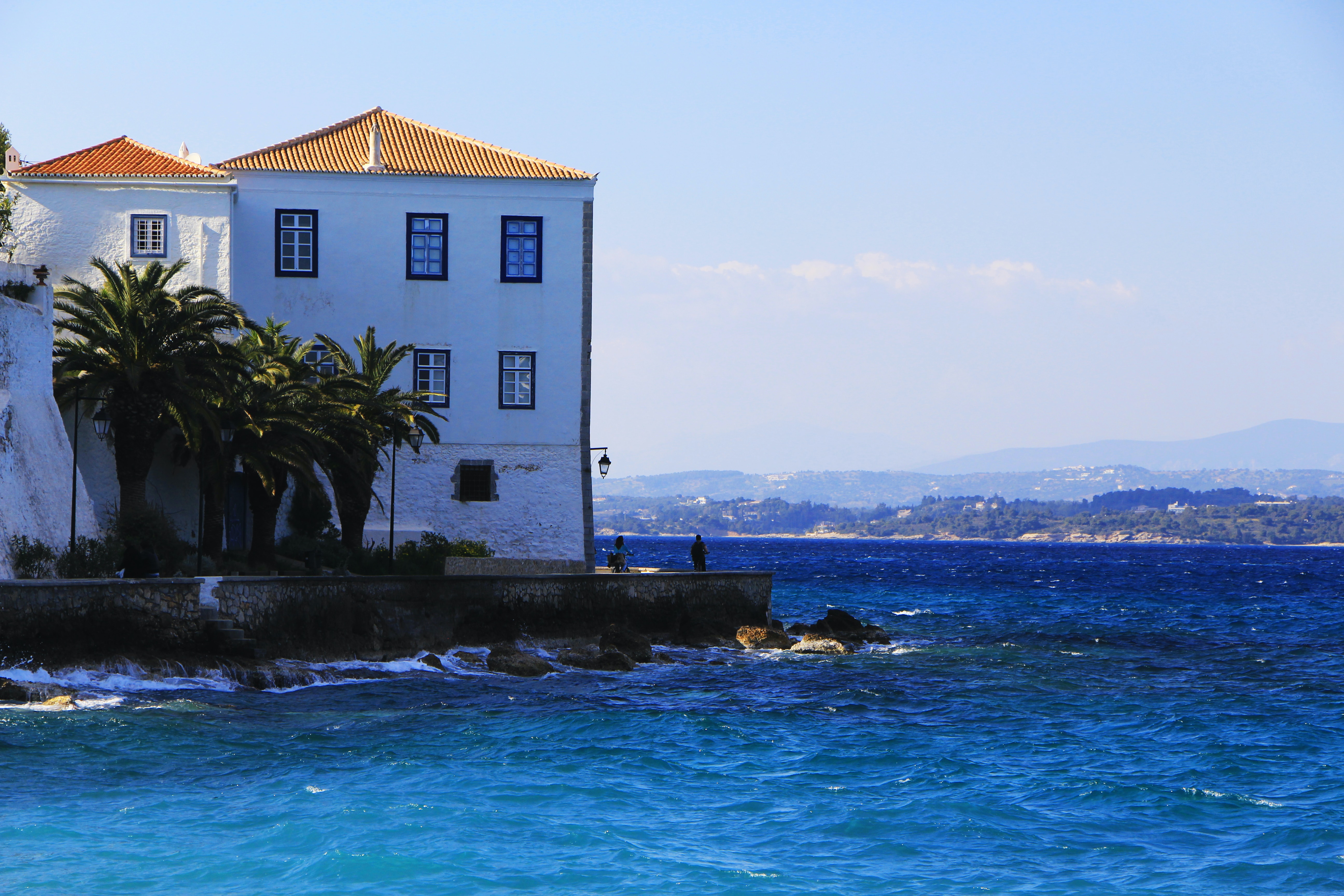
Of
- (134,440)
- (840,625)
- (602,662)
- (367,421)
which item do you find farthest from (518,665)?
(840,625)

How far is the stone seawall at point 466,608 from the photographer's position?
22344 millimetres

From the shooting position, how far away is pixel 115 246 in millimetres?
31766

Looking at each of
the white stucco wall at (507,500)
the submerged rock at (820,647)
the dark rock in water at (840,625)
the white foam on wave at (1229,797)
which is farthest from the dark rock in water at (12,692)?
the dark rock in water at (840,625)

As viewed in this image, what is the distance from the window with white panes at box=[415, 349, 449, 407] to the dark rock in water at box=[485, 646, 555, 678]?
1016 centimetres

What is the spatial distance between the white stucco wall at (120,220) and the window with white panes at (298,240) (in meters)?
1.46

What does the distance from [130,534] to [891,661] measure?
1536cm

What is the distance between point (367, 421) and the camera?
92.6 feet

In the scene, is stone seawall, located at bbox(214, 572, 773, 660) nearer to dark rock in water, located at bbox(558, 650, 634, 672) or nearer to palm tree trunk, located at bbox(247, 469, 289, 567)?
dark rock in water, located at bbox(558, 650, 634, 672)

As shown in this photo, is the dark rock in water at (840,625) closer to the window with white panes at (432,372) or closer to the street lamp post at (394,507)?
the street lamp post at (394,507)

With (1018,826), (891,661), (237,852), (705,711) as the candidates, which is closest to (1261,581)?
(891,661)

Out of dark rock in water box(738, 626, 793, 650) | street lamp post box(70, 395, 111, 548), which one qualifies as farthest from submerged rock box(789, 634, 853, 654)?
street lamp post box(70, 395, 111, 548)

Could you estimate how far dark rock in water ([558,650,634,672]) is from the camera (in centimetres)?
2531

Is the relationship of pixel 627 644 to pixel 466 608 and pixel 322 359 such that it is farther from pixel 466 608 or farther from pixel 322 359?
pixel 322 359

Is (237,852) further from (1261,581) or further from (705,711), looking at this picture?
(1261,581)
